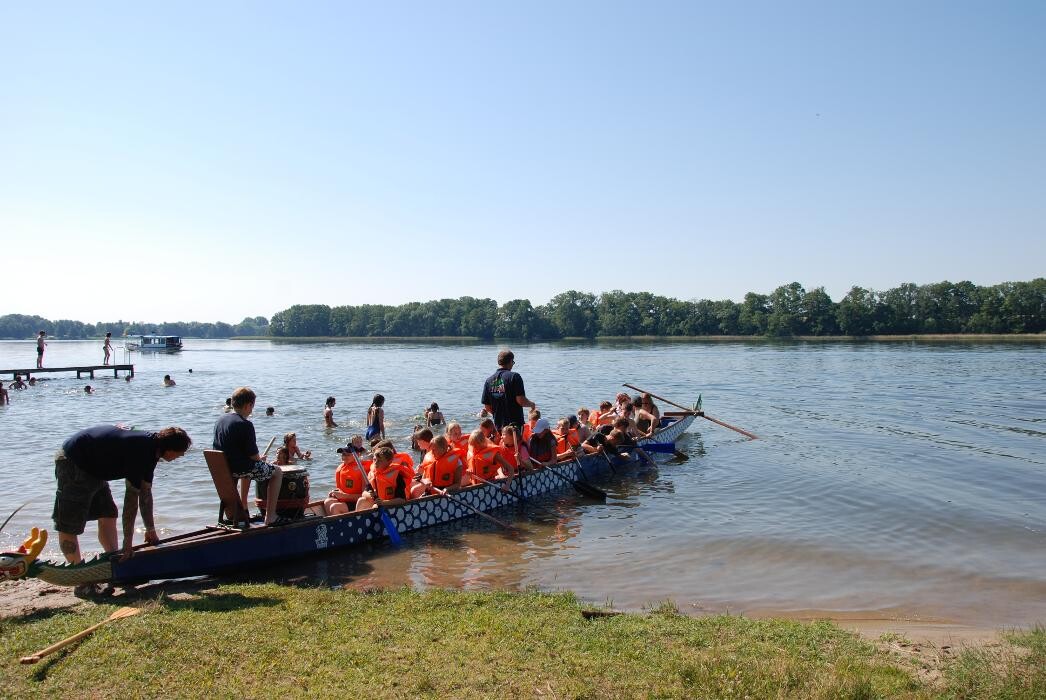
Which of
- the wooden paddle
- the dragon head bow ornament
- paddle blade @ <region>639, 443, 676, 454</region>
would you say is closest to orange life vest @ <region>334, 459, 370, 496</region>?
the dragon head bow ornament

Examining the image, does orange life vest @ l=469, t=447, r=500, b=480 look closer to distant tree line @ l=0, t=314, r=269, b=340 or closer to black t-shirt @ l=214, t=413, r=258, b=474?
black t-shirt @ l=214, t=413, r=258, b=474

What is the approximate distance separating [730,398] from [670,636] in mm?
27568

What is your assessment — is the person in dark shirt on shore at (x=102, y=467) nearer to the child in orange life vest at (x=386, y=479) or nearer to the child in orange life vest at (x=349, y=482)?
the child in orange life vest at (x=349, y=482)

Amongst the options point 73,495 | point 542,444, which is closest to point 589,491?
point 542,444

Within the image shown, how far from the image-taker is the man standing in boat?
1191cm

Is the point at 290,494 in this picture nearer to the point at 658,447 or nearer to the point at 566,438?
the point at 566,438

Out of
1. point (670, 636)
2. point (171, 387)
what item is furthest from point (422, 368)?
point (670, 636)

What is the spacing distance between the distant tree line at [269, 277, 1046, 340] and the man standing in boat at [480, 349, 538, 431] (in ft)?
362

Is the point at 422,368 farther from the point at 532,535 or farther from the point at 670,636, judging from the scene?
the point at 670,636

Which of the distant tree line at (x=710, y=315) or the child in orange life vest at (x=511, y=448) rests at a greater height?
the distant tree line at (x=710, y=315)

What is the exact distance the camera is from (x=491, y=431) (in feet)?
42.1

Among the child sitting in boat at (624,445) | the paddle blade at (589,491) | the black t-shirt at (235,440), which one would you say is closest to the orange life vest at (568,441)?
the child sitting in boat at (624,445)

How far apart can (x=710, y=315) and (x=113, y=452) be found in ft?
397

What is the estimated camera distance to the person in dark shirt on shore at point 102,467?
6.72 meters
